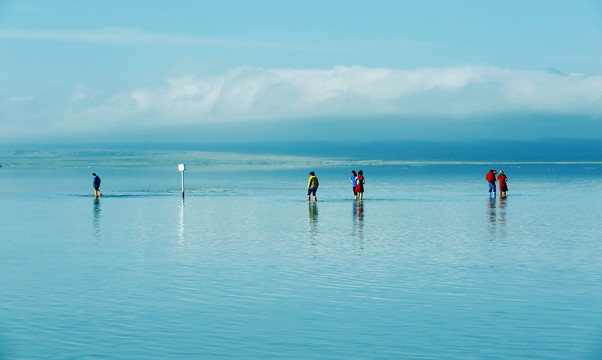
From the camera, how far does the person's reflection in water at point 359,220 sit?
2605 cm

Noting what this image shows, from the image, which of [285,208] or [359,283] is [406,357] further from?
[285,208]

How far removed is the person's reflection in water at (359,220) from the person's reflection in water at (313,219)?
1.42m

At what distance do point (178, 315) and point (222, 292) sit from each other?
2084 mm

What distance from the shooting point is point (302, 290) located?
1612 centimetres

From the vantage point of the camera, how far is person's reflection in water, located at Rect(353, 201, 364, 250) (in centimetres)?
2605

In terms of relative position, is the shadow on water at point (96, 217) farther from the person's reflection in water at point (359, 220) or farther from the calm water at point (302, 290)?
the person's reflection in water at point (359, 220)

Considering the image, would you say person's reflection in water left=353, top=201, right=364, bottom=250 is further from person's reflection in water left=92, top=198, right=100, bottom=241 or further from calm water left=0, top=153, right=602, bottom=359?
person's reflection in water left=92, top=198, right=100, bottom=241

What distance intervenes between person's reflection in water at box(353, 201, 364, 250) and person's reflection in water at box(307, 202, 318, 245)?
4.65 feet

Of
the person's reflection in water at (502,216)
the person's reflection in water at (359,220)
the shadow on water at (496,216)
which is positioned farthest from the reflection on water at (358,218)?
the person's reflection in water at (502,216)

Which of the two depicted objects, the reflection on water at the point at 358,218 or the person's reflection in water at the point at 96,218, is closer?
the person's reflection in water at the point at 96,218

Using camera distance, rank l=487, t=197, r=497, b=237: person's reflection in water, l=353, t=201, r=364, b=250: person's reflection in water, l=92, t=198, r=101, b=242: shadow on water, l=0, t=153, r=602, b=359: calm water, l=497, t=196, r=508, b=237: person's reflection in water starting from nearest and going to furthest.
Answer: l=0, t=153, r=602, b=359: calm water → l=353, t=201, r=364, b=250: person's reflection in water → l=92, t=198, r=101, b=242: shadow on water → l=497, t=196, r=508, b=237: person's reflection in water → l=487, t=197, r=497, b=237: person's reflection in water

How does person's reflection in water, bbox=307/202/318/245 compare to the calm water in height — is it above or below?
above

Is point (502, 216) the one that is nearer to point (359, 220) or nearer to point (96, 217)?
point (359, 220)

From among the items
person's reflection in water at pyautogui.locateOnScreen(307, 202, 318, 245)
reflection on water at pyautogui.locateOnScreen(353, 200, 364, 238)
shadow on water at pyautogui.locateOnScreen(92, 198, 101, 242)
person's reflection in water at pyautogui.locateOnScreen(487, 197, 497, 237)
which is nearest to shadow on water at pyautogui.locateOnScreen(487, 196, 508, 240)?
person's reflection in water at pyautogui.locateOnScreen(487, 197, 497, 237)
